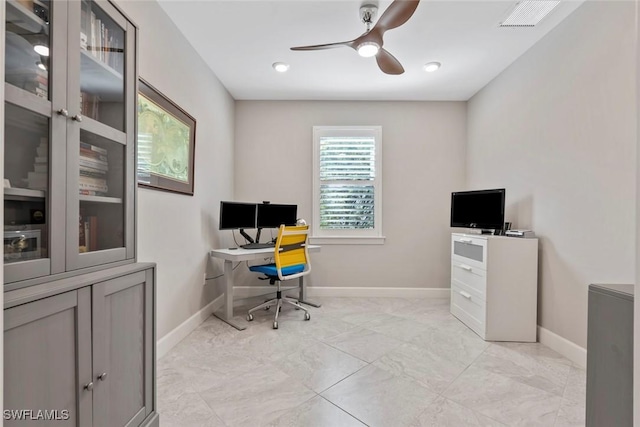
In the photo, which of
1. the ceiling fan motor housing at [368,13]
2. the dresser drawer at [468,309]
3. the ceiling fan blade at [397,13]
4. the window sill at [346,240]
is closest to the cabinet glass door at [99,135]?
the ceiling fan blade at [397,13]

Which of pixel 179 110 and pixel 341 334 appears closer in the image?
pixel 179 110

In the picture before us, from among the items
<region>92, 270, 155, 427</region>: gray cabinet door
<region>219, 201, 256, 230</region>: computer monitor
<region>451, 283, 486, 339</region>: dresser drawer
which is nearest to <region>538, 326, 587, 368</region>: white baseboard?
<region>451, 283, 486, 339</region>: dresser drawer

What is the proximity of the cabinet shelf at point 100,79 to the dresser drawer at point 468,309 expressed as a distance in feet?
9.93

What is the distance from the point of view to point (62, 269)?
968mm

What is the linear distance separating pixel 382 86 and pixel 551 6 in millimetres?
1637

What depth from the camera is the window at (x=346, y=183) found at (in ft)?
12.6

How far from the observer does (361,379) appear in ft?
6.16

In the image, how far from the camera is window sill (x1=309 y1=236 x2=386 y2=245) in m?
3.81

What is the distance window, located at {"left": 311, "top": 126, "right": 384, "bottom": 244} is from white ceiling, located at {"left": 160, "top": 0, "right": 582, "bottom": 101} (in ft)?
1.89

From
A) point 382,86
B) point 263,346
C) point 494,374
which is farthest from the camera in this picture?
point 382,86

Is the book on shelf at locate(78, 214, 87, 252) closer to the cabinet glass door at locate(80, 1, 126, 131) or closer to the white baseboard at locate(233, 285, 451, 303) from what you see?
the cabinet glass door at locate(80, 1, 126, 131)

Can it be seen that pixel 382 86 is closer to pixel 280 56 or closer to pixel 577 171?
pixel 280 56

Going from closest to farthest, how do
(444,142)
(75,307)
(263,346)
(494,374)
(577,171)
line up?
(75,307) < (494,374) < (577,171) < (263,346) < (444,142)

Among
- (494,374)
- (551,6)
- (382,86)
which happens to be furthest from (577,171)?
(382,86)
